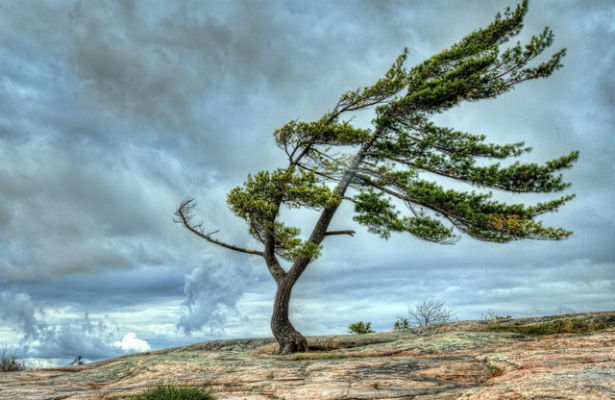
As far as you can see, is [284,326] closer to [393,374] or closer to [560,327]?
[393,374]

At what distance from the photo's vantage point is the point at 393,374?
368 inches

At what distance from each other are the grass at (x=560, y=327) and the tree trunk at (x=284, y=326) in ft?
24.6

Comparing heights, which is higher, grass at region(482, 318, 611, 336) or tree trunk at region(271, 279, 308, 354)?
tree trunk at region(271, 279, 308, 354)

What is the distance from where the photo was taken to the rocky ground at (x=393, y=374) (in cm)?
697

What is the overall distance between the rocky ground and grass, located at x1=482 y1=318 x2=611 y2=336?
2.55 m

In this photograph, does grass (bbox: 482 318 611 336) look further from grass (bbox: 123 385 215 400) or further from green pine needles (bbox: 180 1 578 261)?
grass (bbox: 123 385 215 400)

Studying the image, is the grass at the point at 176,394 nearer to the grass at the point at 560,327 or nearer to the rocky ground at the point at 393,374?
the rocky ground at the point at 393,374

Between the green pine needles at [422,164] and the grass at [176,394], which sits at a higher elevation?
the green pine needles at [422,164]

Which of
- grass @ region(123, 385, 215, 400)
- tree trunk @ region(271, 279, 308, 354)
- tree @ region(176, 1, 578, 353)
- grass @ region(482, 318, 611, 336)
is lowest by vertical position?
grass @ region(123, 385, 215, 400)

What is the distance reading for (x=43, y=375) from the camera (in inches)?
545

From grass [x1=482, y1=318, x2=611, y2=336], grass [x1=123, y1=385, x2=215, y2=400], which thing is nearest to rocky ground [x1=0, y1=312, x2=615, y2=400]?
grass [x1=123, y1=385, x2=215, y2=400]

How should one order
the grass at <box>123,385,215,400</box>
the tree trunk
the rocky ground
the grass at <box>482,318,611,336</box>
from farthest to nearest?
1. the tree trunk
2. the grass at <box>482,318,611,336</box>
3. the grass at <box>123,385,215,400</box>
4. the rocky ground

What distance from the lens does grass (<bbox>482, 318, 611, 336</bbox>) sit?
53.1ft

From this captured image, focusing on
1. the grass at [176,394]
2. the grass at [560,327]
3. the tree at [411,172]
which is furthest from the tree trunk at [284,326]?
the grass at [176,394]
